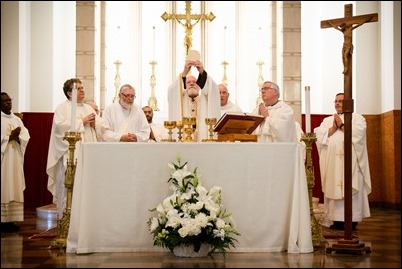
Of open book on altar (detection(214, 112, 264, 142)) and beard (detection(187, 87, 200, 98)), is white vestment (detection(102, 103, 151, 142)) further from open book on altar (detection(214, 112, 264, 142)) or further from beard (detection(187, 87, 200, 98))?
open book on altar (detection(214, 112, 264, 142))

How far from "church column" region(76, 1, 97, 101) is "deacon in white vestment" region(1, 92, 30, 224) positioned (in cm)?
317

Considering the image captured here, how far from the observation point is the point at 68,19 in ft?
43.5

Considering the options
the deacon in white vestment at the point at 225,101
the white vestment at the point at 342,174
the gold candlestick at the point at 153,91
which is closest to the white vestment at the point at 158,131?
the deacon in white vestment at the point at 225,101

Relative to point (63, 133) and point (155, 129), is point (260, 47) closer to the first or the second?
point (155, 129)

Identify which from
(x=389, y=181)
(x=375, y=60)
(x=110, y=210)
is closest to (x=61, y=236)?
(x=110, y=210)

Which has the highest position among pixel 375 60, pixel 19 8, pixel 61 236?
pixel 19 8

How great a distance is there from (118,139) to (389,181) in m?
6.80

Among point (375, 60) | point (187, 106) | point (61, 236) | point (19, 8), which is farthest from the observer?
point (375, 60)

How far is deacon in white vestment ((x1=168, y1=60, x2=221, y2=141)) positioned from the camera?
23.4 feet

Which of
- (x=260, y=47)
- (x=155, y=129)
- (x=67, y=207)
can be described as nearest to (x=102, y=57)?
(x=260, y=47)

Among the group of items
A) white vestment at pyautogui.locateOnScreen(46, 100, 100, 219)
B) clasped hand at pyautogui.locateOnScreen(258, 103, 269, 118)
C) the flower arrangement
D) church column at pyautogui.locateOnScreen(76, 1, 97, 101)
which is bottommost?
the flower arrangement

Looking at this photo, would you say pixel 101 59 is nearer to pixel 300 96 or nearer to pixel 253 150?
pixel 300 96

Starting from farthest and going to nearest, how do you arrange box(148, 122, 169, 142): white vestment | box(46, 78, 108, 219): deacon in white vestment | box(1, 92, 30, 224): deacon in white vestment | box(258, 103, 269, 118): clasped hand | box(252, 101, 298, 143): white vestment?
1. box(148, 122, 169, 142): white vestment
2. box(1, 92, 30, 224): deacon in white vestment
3. box(46, 78, 108, 219): deacon in white vestment
4. box(258, 103, 269, 118): clasped hand
5. box(252, 101, 298, 143): white vestment

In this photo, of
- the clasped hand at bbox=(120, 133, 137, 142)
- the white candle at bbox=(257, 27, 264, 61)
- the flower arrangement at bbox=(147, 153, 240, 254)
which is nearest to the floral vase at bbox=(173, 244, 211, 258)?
the flower arrangement at bbox=(147, 153, 240, 254)
